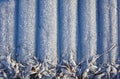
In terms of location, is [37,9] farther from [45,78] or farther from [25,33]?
[45,78]

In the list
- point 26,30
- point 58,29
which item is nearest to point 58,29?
point 58,29

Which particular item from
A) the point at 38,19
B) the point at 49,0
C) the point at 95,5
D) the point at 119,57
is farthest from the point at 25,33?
the point at 119,57

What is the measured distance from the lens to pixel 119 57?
1.83 m

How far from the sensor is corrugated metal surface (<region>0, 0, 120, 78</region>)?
179 centimetres

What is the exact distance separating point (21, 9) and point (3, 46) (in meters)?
0.21

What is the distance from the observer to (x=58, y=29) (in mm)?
1817

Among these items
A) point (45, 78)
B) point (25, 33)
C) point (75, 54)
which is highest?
point (25, 33)

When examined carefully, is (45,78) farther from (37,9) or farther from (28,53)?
(37,9)

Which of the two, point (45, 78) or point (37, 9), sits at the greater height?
point (37, 9)

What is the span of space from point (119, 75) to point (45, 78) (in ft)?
1.26

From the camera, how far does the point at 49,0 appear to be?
71.2 inches

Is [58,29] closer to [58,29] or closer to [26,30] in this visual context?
[58,29]

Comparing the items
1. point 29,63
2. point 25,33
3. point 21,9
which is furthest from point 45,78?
point 21,9

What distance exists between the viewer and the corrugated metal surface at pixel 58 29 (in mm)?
1794
